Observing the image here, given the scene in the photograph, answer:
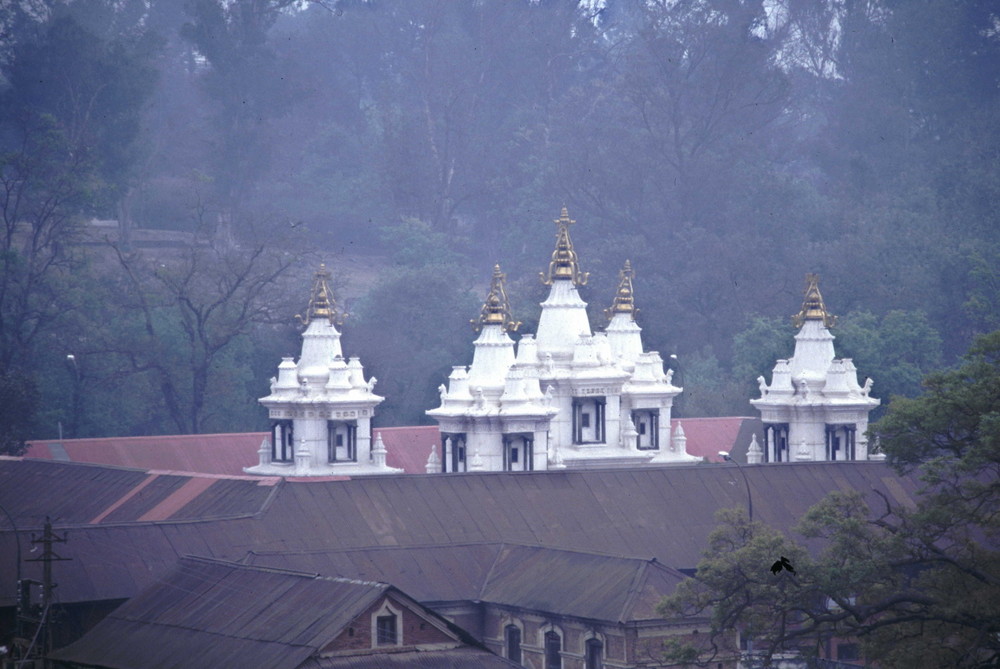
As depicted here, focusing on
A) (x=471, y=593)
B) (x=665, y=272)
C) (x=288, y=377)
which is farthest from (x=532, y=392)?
(x=665, y=272)

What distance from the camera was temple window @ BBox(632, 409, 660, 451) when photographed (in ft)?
274

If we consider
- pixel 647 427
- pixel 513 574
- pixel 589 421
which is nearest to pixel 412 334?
pixel 647 427

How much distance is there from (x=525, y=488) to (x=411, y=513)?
4.03 meters

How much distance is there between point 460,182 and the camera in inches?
5861

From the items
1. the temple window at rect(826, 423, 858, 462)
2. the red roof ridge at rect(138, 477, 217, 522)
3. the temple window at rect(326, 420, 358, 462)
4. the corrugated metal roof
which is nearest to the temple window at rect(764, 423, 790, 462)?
the temple window at rect(826, 423, 858, 462)

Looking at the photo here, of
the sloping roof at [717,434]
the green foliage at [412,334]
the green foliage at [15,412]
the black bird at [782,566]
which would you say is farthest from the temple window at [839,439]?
the black bird at [782,566]

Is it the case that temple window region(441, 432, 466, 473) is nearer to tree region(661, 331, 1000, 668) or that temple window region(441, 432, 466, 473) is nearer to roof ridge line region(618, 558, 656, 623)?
roof ridge line region(618, 558, 656, 623)

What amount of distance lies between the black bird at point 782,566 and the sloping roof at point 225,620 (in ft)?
27.4

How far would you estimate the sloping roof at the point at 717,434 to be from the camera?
9175 cm

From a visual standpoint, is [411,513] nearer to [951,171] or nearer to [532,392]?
[532,392]

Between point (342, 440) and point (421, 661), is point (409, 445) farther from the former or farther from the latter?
point (421, 661)

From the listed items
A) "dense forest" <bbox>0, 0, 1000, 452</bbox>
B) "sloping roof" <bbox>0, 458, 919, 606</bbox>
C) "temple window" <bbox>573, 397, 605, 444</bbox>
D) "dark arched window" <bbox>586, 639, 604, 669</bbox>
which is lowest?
"dark arched window" <bbox>586, 639, 604, 669</bbox>

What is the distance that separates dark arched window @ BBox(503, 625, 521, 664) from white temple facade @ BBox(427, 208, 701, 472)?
1670 cm

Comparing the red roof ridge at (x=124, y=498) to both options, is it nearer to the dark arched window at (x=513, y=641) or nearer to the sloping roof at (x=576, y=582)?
the sloping roof at (x=576, y=582)
